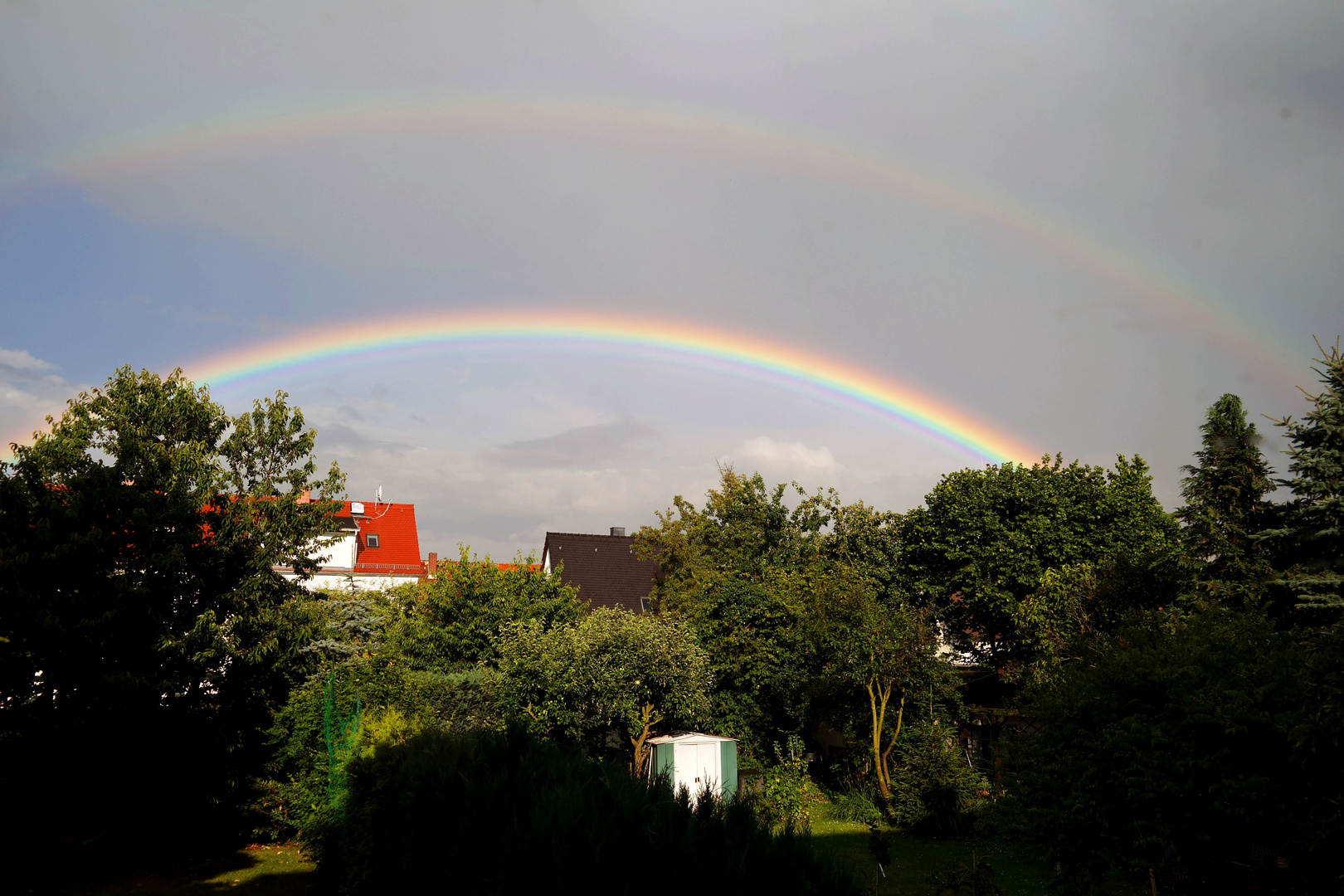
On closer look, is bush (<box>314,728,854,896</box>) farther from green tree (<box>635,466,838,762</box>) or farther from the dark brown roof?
the dark brown roof

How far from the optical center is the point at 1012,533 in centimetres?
3178

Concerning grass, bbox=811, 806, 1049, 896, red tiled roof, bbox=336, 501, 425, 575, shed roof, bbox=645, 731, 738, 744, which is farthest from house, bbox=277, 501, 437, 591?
grass, bbox=811, 806, 1049, 896

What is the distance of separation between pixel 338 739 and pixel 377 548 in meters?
41.6

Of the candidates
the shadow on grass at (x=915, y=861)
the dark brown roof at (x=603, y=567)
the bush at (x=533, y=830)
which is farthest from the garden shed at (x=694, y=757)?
the dark brown roof at (x=603, y=567)

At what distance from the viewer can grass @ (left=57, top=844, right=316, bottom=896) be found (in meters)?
14.8

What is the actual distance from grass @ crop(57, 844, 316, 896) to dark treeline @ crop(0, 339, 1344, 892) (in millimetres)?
692

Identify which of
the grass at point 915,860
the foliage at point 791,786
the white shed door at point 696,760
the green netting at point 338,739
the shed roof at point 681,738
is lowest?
→ the grass at point 915,860

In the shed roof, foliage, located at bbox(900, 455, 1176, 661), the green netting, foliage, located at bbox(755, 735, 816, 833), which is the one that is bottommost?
foliage, located at bbox(755, 735, 816, 833)

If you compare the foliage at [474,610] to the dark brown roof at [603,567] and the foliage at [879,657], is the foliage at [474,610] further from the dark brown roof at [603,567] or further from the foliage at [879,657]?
the dark brown roof at [603,567]

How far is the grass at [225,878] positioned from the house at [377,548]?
3212 centimetres

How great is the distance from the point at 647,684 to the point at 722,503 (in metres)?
Result: 22.0

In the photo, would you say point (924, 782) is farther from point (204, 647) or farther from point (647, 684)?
point (204, 647)

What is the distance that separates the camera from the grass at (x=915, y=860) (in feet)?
49.8

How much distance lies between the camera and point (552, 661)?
19.8 metres
